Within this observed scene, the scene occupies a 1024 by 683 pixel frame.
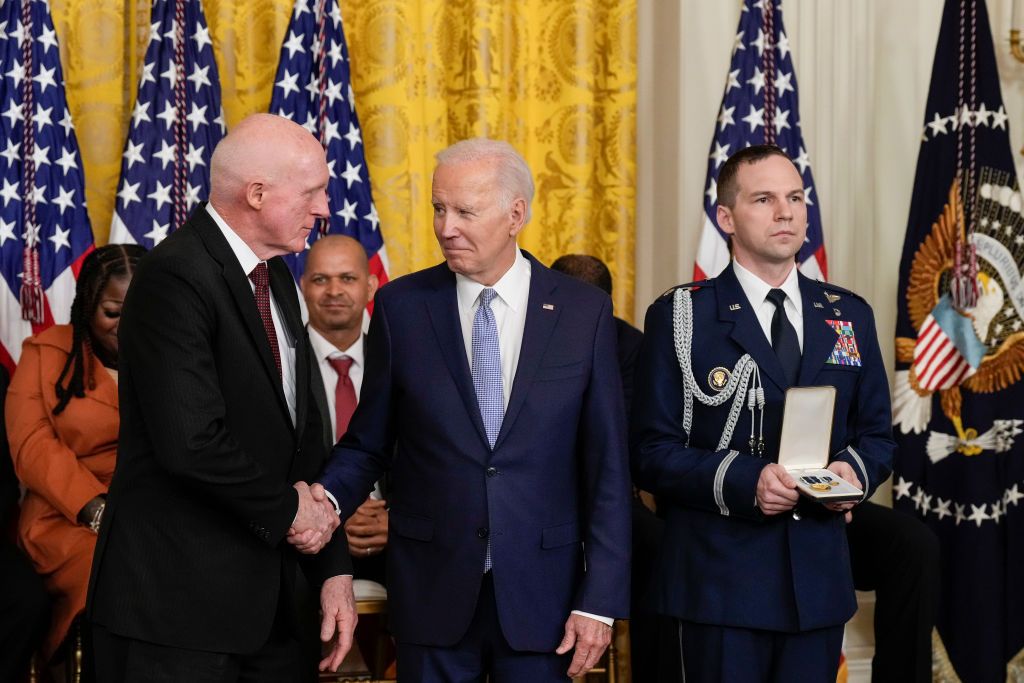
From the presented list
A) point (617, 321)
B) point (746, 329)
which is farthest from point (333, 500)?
point (617, 321)

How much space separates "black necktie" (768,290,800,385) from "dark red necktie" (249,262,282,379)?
128cm

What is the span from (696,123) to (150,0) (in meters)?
2.74

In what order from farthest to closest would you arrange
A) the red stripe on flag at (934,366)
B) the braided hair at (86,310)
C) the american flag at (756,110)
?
the american flag at (756,110), the red stripe on flag at (934,366), the braided hair at (86,310)

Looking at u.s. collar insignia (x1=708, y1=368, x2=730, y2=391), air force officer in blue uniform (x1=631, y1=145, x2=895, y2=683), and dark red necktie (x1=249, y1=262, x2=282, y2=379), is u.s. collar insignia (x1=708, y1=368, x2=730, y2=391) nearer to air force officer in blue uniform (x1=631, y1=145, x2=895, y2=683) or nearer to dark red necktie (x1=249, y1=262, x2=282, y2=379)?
air force officer in blue uniform (x1=631, y1=145, x2=895, y2=683)

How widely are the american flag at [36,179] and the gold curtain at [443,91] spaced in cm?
39

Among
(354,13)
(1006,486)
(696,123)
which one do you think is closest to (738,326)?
(1006,486)

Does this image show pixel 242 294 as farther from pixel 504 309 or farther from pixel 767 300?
pixel 767 300

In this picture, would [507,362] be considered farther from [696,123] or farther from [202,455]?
[696,123]

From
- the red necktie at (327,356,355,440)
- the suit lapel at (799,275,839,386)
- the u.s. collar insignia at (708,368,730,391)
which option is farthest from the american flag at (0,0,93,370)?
the suit lapel at (799,275,839,386)

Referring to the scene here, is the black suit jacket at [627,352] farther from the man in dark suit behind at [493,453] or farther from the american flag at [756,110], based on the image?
the man in dark suit behind at [493,453]

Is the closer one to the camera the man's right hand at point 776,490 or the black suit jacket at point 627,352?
the man's right hand at point 776,490

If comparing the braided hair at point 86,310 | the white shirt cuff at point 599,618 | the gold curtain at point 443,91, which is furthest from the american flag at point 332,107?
the white shirt cuff at point 599,618

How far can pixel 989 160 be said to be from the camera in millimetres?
5172

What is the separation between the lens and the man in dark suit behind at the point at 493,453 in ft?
9.27
